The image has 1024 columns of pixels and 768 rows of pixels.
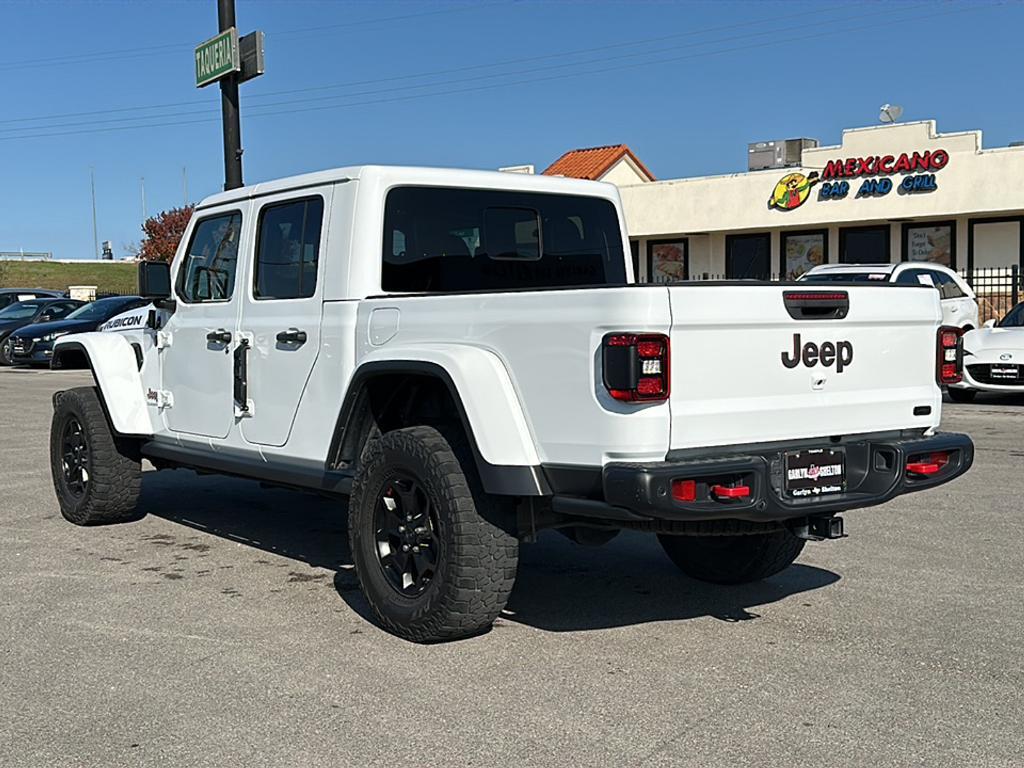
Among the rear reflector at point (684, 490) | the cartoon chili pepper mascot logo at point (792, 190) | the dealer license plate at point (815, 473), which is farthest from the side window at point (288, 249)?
the cartoon chili pepper mascot logo at point (792, 190)

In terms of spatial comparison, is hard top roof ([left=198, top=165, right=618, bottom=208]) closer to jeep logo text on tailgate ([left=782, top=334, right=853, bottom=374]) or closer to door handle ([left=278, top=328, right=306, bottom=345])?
door handle ([left=278, top=328, right=306, bottom=345])

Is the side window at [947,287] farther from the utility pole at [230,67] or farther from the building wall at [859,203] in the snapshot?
the building wall at [859,203]

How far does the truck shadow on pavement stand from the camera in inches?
223

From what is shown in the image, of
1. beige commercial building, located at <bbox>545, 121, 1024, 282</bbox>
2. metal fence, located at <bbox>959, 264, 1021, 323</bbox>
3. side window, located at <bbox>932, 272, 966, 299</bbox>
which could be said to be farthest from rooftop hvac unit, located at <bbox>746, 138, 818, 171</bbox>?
side window, located at <bbox>932, 272, 966, 299</bbox>

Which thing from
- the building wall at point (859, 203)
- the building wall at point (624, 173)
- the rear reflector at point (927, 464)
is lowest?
the rear reflector at point (927, 464)

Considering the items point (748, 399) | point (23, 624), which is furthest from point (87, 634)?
point (748, 399)

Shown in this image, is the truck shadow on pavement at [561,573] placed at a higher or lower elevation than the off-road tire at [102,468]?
lower

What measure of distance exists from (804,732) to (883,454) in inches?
51.9

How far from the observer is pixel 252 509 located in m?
8.59

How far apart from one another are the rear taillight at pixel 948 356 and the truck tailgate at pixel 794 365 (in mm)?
84

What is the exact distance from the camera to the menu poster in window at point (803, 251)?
3344 centimetres

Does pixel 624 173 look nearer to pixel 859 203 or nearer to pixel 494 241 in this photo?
pixel 859 203

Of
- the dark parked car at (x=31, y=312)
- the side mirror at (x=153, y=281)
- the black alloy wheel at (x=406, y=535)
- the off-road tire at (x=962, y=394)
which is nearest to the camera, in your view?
the black alloy wheel at (x=406, y=535)

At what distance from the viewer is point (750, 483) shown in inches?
179
